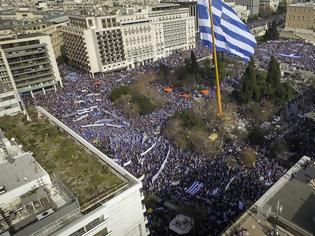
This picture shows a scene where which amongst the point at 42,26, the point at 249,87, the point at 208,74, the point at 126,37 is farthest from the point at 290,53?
the point at 42,26

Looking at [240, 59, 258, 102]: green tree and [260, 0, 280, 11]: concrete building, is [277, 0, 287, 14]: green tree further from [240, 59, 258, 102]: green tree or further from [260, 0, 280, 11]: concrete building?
[240, 59, 258, 102]: green tree

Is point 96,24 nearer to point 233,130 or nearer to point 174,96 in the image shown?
point 174,96

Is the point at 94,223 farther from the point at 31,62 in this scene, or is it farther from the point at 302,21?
the point at 302,21

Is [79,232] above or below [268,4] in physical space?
above

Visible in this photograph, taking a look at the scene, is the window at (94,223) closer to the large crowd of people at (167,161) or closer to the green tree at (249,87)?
the large crowd of people at (167,161)

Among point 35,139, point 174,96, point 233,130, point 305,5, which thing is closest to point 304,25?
point 305,5

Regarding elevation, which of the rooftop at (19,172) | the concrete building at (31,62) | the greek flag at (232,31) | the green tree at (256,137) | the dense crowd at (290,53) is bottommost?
the dense crowd at (290,53)

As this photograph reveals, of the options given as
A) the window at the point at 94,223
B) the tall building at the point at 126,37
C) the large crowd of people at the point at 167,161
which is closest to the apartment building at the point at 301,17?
the tall building at the point at 126,37
